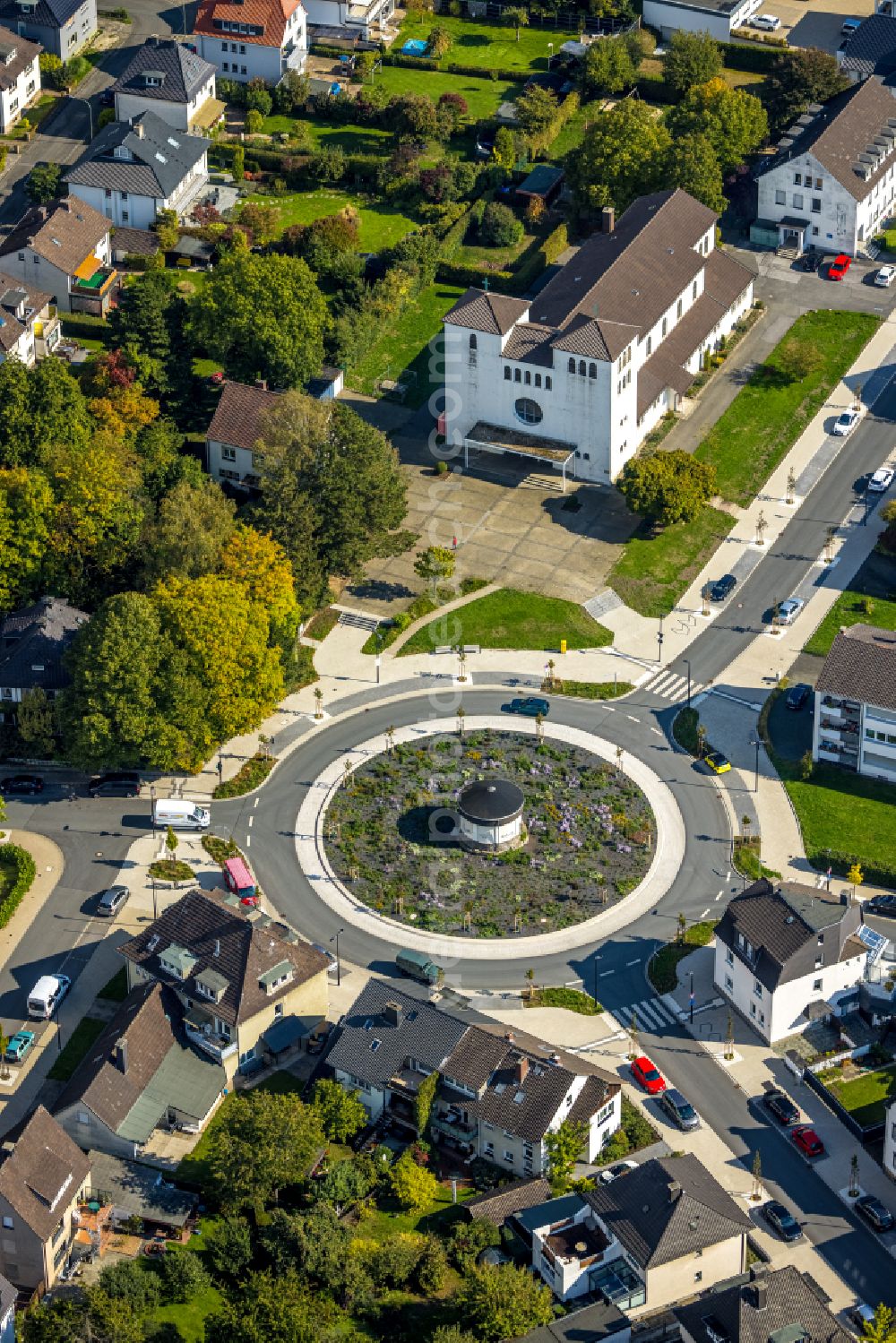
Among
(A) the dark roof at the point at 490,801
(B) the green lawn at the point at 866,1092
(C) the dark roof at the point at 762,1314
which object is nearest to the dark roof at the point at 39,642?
(A) the dark roof at the point at 490,801

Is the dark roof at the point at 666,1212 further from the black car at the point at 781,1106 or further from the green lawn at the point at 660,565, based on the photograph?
the green lawn at the point at 660,565

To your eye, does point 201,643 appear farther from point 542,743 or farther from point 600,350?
point 600,350

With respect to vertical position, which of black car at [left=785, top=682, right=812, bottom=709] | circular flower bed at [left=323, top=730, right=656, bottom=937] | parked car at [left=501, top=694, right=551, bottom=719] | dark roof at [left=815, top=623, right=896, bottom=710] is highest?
dark roof at [left=815, top=623, right=896, bottom=710]

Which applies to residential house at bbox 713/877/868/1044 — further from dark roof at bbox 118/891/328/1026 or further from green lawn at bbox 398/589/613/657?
green lawn at bbox 398/589/613/657

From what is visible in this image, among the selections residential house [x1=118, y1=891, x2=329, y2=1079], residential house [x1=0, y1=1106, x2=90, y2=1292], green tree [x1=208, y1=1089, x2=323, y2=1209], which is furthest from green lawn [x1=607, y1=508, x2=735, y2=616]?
residential house [x1=0, y1=1106, x2=90, y2=1292]

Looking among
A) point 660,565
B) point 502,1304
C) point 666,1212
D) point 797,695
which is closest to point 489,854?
point 797,695

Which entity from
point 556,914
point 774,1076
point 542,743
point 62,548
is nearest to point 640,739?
point 542,743

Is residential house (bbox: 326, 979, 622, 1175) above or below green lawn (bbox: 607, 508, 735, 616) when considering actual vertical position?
below
